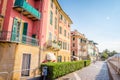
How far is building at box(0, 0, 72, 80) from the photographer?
40.9ft

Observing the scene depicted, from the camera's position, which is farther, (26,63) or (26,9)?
(26,63)

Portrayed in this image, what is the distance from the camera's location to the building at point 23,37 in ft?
40.9

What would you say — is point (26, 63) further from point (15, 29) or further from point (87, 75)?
point (87, 75)

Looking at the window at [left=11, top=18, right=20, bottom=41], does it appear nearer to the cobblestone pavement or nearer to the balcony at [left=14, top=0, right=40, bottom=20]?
the balcony at [left=14, top=0, right=40, bottom=20]

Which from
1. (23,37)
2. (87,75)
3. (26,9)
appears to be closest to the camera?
(26,9)

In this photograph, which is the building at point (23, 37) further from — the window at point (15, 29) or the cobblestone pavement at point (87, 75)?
the cobblestone pavement at point (87, 75)

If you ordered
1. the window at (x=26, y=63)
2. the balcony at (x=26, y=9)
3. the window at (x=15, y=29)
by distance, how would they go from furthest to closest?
the window at (x=26, y=63) < the balcony at (x=26, y=9) < the window at (x=15, y=29)

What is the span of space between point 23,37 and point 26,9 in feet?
10.8

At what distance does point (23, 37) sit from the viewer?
1512cm

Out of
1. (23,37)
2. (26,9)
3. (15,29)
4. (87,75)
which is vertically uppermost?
(26,9)

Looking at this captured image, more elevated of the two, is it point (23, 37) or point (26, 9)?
point (26, 9)

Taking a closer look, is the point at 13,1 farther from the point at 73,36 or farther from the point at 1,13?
the point at 73,36

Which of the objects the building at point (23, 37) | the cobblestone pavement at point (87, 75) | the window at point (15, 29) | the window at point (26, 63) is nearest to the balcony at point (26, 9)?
the building at point (23, 37)

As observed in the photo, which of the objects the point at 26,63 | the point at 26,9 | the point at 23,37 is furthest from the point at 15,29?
the point at 26,63
